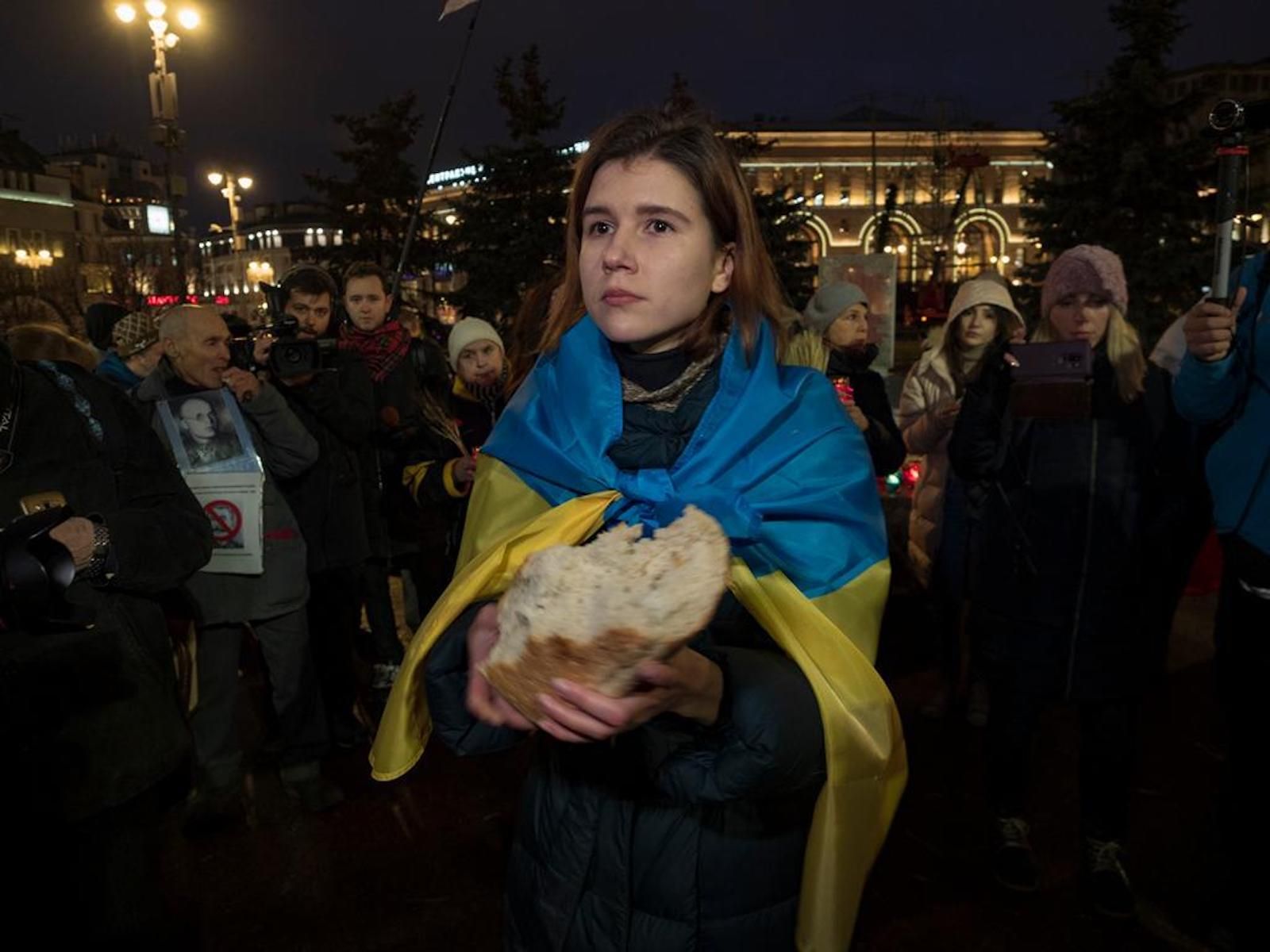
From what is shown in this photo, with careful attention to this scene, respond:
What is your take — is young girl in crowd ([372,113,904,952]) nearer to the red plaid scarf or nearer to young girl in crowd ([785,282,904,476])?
young girl in crowd ([785,282,904,476])

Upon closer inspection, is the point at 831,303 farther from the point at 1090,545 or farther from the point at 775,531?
the point at 775,531

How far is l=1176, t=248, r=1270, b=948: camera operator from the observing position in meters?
2.95

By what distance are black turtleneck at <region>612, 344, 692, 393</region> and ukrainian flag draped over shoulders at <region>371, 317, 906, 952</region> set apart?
2.5 inches

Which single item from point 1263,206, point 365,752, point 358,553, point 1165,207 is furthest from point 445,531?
point 1263,206

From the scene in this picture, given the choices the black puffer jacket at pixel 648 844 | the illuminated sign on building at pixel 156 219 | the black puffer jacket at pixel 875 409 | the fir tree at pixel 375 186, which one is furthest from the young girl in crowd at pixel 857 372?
the illuminated sign on building at pixel 156 219

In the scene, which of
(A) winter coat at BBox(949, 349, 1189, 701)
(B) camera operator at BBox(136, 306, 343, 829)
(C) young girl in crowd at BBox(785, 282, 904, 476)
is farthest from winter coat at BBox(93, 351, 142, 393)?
(A) winter coat at BBox(949, 349, 1189, 701)

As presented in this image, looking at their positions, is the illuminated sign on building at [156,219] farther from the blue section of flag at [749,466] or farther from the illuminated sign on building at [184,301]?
the blue section of flag at [749,466]

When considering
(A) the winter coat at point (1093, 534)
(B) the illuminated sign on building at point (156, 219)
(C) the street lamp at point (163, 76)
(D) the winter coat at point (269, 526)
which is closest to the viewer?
(A) the winter coat at point (1093, 534)

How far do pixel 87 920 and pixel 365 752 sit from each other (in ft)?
9.40

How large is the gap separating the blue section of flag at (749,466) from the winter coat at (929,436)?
3.79m

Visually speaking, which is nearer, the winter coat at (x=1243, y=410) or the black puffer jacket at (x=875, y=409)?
the winter coat at (x=1243, y=410)

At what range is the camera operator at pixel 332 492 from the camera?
16.5ft

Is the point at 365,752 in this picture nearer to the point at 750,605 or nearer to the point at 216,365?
the point at 216,365

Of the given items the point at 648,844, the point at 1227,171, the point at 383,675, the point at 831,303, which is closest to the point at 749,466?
the point at 648,844
